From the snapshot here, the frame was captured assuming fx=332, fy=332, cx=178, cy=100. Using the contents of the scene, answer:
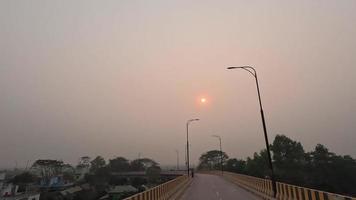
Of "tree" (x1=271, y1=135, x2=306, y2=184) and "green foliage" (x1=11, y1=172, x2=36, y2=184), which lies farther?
"tree" (x1=271, y1=135, x2=306, y2=184)

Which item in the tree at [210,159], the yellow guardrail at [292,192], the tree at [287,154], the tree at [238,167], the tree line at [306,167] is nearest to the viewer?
the yellow guardrail at [292,192]

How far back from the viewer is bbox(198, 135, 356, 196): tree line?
8769cm

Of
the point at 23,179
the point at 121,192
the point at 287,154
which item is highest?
the point at 287,154

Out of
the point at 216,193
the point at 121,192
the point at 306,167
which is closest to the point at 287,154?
the point at 306,167

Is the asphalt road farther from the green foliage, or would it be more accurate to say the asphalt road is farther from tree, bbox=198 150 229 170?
tree, bbox=198 150 229 170

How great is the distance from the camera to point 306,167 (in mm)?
107812

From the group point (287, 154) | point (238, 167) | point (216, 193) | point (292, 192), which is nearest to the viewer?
point (292, 192)

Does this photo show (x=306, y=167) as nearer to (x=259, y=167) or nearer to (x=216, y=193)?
(x=259, y=167)

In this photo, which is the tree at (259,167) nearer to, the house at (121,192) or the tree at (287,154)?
the tree at (287,154)

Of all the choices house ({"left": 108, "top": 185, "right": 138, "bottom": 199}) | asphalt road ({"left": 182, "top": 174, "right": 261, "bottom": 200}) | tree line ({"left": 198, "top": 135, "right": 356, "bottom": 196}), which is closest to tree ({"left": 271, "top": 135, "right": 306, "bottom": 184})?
tree line ({"left": 198, "top": 135, "right": 356, "bottom": 196})

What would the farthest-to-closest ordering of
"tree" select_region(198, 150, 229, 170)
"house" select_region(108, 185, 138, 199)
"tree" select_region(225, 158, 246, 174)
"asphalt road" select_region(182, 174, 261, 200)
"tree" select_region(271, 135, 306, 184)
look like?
"tree" select_region(198, 150, 229, 170)
"tree" select_region(271, 135, 306, 184)
"tree" select_region(225, 158, 246, 174)
"house" select_region(108, 185, 138, 199)
"asphalt road" select_region(182, 174, 261, 200)

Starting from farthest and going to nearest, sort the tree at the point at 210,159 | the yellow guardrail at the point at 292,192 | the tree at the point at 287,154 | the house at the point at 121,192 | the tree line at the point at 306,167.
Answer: the tree at the point at 210,159 < the tree at the point at 287,154 < the tree line at the point at 306,167 < the house at the point at 121,192 < the yellow guardrail at the point at 292,192

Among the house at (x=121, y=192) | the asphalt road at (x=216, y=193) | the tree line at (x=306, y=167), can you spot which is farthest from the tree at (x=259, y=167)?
the asphalt road at (x=216, y=193)

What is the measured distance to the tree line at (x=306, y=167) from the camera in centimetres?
8769
